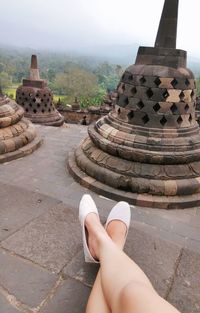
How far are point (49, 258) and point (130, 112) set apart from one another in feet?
7.81

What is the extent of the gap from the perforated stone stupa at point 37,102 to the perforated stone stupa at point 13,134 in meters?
5.66

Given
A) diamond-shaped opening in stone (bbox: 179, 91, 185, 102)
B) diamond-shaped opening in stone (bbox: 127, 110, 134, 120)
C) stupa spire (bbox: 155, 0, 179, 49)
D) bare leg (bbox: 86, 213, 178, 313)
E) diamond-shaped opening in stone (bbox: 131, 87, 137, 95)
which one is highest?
stupa spire (bbox: 155, 0, 179, 49)

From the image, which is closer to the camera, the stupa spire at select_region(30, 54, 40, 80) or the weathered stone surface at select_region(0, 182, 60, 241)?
the weathered stone surface at select_region(0, 182, 60, 241)

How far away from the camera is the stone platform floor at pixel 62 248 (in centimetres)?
217

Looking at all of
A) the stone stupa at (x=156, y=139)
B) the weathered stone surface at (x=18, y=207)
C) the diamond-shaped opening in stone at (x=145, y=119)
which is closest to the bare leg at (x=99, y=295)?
the weathered stone surface at (x=18, y=207)

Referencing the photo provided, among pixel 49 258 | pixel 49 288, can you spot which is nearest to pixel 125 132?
pixel 49 258

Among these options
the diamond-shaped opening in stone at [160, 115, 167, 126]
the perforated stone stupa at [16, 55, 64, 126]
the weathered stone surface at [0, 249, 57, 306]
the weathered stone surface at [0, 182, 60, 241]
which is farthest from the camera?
the perforated stone stupa at [16, 55, 64, 126]

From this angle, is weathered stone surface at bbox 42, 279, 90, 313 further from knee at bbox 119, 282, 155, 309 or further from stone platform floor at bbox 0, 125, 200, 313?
knee at bbox 119, 282, 155, 309

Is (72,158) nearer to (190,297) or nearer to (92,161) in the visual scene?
(92,161)

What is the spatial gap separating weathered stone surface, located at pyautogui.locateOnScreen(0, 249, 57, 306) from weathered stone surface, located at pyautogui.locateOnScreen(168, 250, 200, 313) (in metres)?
1.00

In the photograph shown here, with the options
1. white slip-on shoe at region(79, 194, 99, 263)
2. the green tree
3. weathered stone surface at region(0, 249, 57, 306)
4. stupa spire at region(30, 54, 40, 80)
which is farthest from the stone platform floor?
the green tree

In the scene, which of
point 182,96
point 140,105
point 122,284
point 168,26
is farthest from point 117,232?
point 168,26

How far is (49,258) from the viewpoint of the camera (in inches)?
99.3

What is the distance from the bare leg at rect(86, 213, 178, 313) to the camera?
1452 mm
